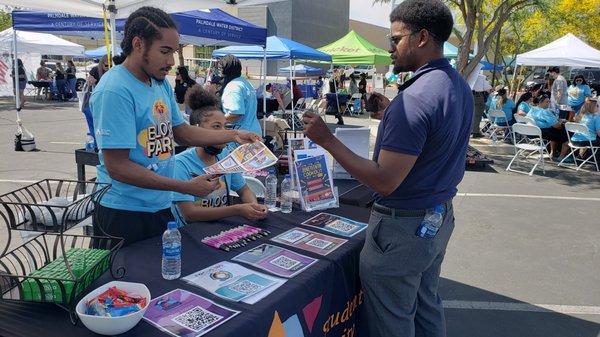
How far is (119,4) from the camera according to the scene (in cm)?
472

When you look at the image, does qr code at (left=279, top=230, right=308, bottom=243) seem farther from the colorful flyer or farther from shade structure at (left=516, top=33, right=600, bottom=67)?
shade structure at (left=516, top=33, right=600, bottom=67)

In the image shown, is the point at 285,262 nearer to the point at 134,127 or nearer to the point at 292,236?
the point at 292,236

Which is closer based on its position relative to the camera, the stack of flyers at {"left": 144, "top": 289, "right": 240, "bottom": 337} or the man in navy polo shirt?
the stack of flyers at {"left": 144, "top": 289, "right": 240, "bottom": 337}

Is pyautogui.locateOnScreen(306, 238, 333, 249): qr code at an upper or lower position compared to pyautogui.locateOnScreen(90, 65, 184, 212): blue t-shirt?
lower

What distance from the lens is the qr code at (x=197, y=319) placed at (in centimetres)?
154

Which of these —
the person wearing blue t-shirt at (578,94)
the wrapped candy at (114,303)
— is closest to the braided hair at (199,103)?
the wrapped candy at (114,303)

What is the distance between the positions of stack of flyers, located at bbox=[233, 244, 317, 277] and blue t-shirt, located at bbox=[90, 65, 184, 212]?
560 mm

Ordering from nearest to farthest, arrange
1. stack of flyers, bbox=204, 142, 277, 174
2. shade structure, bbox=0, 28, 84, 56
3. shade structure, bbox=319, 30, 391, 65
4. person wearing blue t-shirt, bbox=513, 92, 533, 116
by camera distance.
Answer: stack of flyers, bbox=204, 142, 277, 174 < person wearing blue t-shirt, bbox=513, 92, 533, 116 < shade structure, bbox=319, 30, 391, 65 < shade structure, bbox=0, 28, 84, 56

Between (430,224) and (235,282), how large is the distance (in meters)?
0.88

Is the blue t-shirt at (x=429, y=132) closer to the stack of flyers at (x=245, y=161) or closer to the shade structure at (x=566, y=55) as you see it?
the stack of flyers at (x=245, y=161)

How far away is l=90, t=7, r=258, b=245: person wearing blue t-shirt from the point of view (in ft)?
6.55

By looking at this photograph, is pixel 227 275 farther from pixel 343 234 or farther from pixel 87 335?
pixel 343 234

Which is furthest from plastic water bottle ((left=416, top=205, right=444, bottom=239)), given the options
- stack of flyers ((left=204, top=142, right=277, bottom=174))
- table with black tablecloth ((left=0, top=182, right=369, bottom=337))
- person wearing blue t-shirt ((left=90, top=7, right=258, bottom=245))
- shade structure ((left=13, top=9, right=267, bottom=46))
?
shade structure ((left=13, top=9, right=267, bottom=46))

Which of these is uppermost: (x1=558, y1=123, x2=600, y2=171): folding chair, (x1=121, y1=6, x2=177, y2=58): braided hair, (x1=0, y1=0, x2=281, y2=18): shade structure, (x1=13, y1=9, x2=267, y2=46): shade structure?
(x1=13, y1=9, x2=267, y2=46): shade structure
